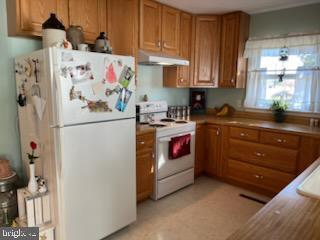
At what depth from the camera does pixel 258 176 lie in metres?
3.11

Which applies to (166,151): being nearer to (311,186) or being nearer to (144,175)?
(144,175)

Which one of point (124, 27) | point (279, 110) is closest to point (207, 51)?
point (279, 110)

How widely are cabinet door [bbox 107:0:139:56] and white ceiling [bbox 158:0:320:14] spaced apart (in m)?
0.52

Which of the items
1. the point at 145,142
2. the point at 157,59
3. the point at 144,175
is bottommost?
the point at 144,175

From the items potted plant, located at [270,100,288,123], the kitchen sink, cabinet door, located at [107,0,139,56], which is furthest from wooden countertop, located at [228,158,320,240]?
potted plant, located at [270,100,288,123]

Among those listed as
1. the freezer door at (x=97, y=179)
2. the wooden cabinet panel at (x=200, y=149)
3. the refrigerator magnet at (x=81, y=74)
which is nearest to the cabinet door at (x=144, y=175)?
the freezer door at (x=97, y=179)

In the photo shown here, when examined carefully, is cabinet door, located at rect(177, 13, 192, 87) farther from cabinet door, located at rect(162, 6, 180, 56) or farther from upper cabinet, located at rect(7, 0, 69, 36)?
upper cabinet, located at rect(7, 0, 69, 36)

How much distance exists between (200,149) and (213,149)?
0.61ft

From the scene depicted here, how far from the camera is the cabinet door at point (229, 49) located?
3.46m

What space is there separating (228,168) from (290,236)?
2.58 m

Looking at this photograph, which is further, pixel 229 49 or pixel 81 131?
pixel 229 49

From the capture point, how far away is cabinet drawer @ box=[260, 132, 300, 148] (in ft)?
9.15

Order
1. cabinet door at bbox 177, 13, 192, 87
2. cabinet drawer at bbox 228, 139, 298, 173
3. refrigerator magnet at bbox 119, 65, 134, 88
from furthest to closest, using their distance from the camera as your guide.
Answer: cabinet door at bbox 177, 13, 192, 87, cabinet drawer at bbox 228, 139, 298, 173, refrigerator magnet at bbox 119, 65, 134, 88

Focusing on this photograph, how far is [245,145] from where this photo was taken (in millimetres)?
3180
